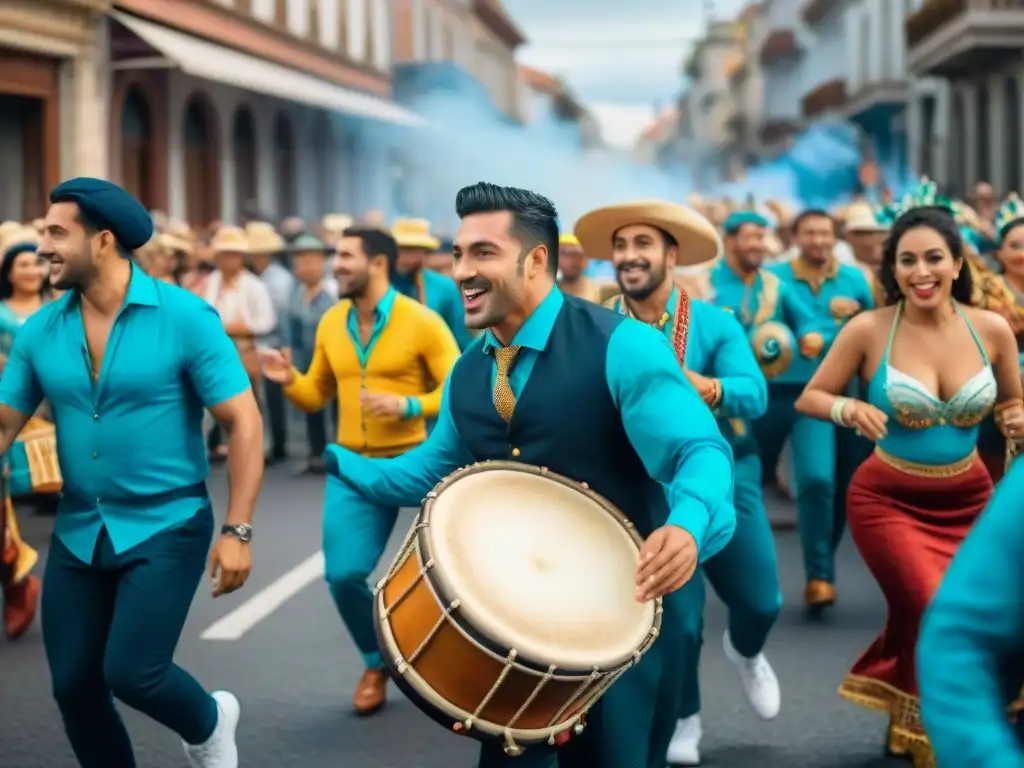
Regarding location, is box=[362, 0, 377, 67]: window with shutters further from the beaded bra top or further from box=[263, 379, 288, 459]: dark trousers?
the beaded bra top

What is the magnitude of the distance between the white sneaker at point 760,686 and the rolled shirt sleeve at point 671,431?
2.56 metres

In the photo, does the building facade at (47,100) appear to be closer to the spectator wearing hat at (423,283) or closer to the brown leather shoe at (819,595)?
the spectator wearing hat at (423,283)

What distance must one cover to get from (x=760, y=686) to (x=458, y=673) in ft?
9.94

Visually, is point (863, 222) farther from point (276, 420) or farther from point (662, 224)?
point (662, 224)

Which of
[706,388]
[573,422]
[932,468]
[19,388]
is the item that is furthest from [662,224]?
[19,388]

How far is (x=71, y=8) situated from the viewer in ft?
76.6

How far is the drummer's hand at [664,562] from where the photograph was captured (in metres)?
3.63

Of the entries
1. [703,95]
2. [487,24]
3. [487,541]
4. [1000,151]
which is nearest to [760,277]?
[487,541]

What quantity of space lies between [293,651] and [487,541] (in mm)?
4113

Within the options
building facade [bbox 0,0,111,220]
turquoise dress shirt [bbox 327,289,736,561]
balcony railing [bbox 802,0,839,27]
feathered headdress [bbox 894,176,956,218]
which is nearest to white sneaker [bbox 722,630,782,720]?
turquoise dress shirt [bbox 327,289,736,561]

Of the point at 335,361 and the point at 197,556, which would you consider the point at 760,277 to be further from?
the point at 197,556

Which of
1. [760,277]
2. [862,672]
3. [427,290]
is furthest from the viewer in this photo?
[427,290]

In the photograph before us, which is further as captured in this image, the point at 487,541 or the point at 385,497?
the point at 385,497

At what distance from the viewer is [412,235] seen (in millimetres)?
12500
